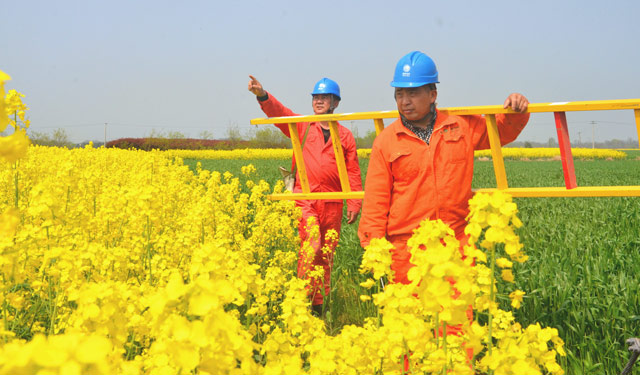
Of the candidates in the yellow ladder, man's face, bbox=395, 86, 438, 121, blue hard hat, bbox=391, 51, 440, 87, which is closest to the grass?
the yellow ladder

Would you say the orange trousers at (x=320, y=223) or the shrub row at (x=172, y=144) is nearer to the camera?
the orange trousers at (x=320, y=223)

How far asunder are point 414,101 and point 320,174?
1476 millimetres

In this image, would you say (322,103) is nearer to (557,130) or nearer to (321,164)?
(321,164)

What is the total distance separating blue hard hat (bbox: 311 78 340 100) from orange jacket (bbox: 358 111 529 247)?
4.01 ft

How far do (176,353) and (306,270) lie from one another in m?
3.05

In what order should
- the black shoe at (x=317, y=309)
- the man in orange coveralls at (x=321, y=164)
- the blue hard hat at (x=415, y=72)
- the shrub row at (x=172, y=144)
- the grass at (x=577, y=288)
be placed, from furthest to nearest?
the shrub row at (x=172, y=144) → the black shoe at (x=317, y=309) → the man in orange coveralls at (x=321, y=164) → the grass at (x=577, y=288) → the blue hard hat at (x=415, y=72)

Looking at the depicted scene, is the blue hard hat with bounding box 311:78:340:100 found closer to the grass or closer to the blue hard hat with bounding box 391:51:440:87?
the blue hard hat with bounding box 391:51:440:87

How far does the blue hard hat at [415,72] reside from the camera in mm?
3068

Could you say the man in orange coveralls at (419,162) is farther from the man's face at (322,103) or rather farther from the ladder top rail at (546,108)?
the man's face at (322,103)

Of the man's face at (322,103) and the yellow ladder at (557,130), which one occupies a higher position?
the man's face at (322,103)

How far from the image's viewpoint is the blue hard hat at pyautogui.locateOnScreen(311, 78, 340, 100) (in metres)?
4.40

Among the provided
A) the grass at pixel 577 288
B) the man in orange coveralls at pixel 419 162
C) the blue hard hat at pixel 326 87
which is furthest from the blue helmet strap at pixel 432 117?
the grass at pixel 577 288

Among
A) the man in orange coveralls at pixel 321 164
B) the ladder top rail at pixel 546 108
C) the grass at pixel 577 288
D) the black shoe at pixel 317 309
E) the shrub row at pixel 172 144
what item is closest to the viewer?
the ladder top rail at pixel 546 108

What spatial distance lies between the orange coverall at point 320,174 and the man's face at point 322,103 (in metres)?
0.18
